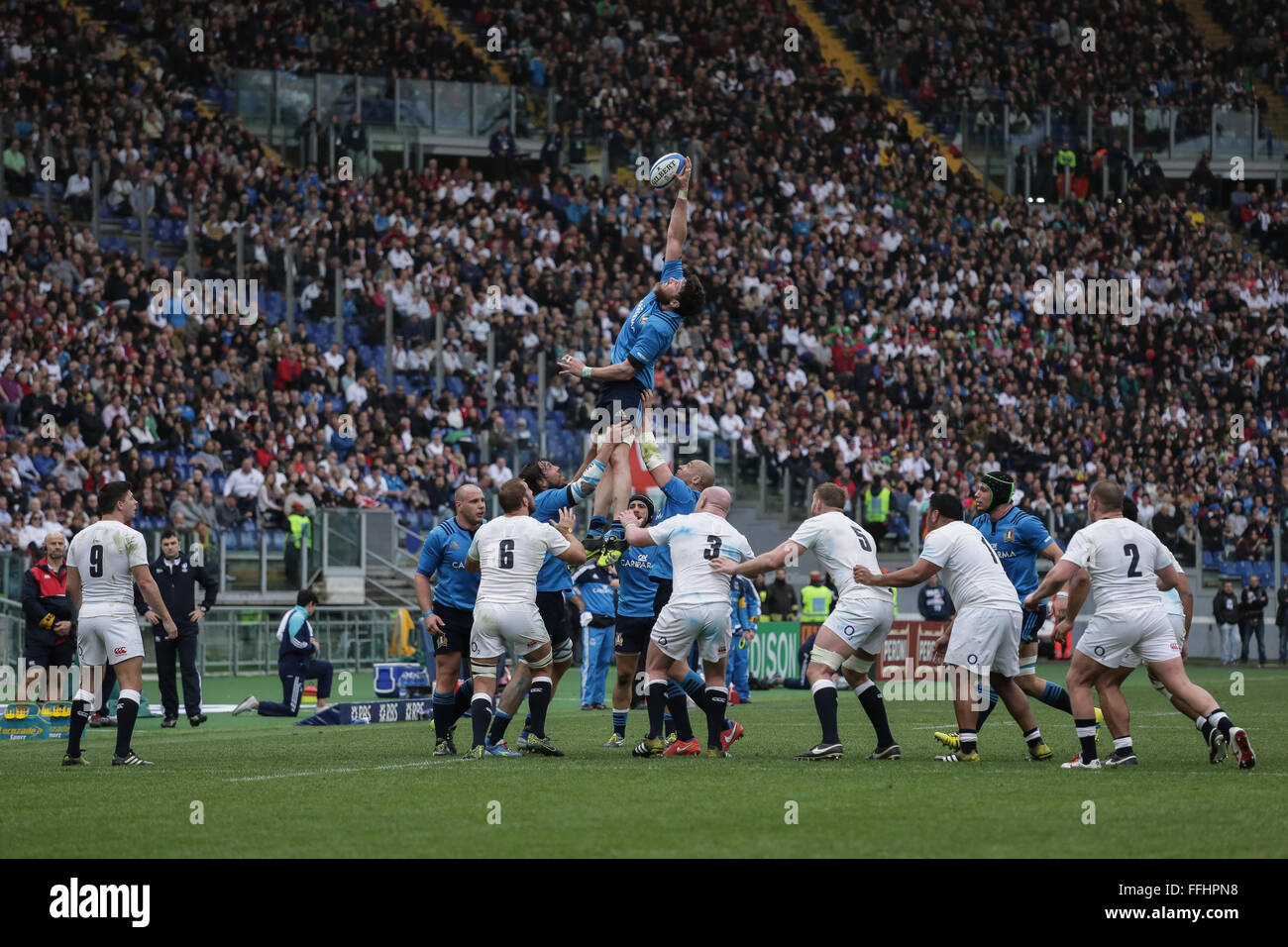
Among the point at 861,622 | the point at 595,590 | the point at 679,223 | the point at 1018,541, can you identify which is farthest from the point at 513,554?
the point at 595,590

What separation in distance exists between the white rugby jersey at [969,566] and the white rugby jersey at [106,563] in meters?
6.62

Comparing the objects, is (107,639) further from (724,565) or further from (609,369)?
(724,565)

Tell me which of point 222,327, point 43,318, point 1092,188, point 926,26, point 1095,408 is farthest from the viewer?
point 926,26

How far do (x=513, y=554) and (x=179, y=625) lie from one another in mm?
7903

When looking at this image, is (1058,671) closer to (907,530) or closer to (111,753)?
(907,530)

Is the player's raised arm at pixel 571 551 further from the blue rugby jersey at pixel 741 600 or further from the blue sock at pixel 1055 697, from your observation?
the blue rugby jersey at pixel 741 600

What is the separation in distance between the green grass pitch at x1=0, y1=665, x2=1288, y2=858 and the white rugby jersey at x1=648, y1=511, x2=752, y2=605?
1.40 m

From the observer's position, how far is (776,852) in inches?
339

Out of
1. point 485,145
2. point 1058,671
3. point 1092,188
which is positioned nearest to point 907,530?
point 1058,671

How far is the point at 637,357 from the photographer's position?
1434 cm

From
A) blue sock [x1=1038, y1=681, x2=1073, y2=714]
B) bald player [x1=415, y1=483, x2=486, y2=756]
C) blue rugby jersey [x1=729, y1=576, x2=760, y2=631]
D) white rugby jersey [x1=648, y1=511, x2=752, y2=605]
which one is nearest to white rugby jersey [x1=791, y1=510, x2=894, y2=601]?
white rugby jersey [x1=648, y1=511, x2=752, y2=605]

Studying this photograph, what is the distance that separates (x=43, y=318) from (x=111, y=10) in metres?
12.0

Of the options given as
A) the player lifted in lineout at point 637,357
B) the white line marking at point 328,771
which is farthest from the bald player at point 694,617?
the white line marking at point 328,771

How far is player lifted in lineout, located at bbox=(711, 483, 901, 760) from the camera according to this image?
13711mm
